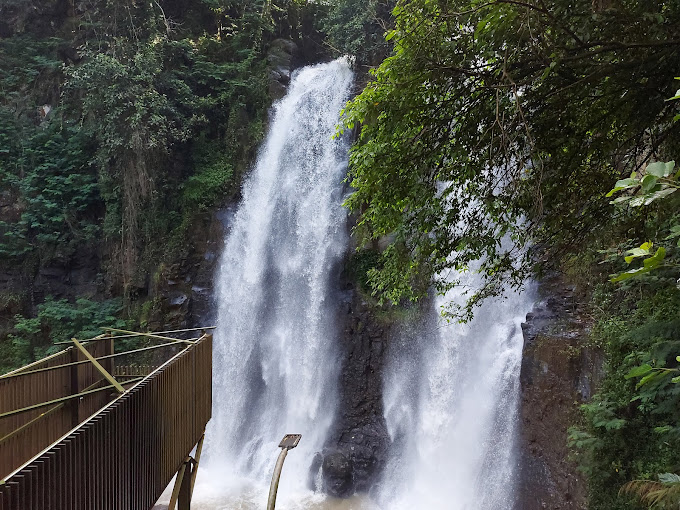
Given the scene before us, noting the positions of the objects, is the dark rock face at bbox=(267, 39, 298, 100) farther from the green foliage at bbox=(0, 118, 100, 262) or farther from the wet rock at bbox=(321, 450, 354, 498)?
the wet rock at bbox=(321, 450, 354, 498)

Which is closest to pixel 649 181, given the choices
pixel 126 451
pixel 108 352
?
pixel 126 451

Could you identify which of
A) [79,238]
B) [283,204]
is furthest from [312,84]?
[79,238]

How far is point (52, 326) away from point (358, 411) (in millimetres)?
9345

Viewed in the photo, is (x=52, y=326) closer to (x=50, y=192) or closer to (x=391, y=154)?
(x=50, y=192)

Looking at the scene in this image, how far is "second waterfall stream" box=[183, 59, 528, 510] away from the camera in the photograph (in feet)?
32.8

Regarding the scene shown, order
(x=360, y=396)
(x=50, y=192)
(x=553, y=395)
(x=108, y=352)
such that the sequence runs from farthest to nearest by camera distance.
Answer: (x=50, y=192), (x=360, y=396), (x=553, y=395), (x=108, y=352)

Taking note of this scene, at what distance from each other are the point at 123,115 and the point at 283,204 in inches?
212

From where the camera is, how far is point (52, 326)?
47.6 ft

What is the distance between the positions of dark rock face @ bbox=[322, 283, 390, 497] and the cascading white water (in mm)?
336

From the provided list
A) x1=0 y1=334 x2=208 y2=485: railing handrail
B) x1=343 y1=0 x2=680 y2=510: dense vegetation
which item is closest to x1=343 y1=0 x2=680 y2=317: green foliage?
x1=343 y1=0 x2=680 y2=510: dense vegetation

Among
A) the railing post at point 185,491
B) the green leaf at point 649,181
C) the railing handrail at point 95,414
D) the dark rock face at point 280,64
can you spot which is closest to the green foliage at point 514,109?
the green leaf at point 649,181

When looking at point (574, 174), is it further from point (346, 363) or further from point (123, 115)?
point (123, 115)

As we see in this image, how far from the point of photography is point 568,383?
812 centimetres

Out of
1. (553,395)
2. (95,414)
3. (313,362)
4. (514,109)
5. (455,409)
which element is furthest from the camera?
(313,362)
